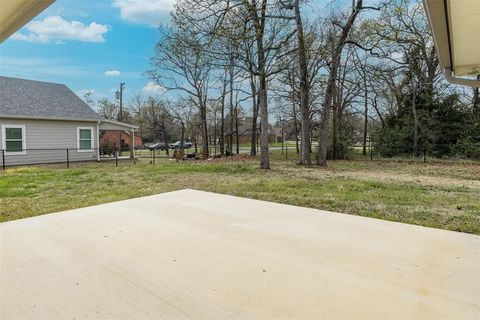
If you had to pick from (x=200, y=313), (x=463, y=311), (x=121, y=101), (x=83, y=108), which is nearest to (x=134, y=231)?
(x=200, y=313)

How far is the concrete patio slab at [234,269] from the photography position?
1.75 meters

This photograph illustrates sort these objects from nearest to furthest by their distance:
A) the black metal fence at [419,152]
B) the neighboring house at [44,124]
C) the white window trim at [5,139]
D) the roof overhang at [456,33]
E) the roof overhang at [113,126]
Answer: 1. the roof overhang at [456,33]
2. the white window trim at [5,139]
3. the neighboring house at [44,124]
4. the black metal fence at [419,152]
5. the roof overhang at [113,126]

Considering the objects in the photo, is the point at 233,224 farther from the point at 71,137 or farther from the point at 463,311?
the point at 71,137

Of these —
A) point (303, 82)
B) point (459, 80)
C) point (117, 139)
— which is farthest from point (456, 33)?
point (117, 139)

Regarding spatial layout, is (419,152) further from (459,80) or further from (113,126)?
(113,126)

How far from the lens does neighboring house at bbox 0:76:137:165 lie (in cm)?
1198

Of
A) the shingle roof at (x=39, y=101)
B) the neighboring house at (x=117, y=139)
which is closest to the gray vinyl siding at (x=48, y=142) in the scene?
the shingle roof at (x=39, y=101)

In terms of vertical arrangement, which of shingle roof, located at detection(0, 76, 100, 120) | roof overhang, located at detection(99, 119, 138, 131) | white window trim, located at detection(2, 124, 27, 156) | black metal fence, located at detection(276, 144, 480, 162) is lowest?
black metal fence, located at detection(276, 144, 480, 162)

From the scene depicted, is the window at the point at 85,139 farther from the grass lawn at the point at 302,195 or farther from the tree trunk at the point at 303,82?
the tree trunk at the point at 303,82

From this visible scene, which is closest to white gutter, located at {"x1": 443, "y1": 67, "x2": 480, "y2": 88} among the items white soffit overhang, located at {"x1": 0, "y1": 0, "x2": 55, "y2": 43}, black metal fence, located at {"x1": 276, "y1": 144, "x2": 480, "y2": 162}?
white soffit overhang, located at {"x1": 0, "y1": 0, "x2": 55, "y2": 43}

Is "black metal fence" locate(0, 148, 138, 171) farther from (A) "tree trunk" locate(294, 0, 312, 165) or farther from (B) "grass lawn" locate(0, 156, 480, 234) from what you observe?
(A) "tree trunk" locate(294, 0, 312, 165)

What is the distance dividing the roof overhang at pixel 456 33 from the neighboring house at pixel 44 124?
12644 mm

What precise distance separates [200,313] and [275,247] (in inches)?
43.4

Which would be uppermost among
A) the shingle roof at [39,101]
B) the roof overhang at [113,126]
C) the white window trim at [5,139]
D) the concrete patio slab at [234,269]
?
the shingle roof at [39,101]
